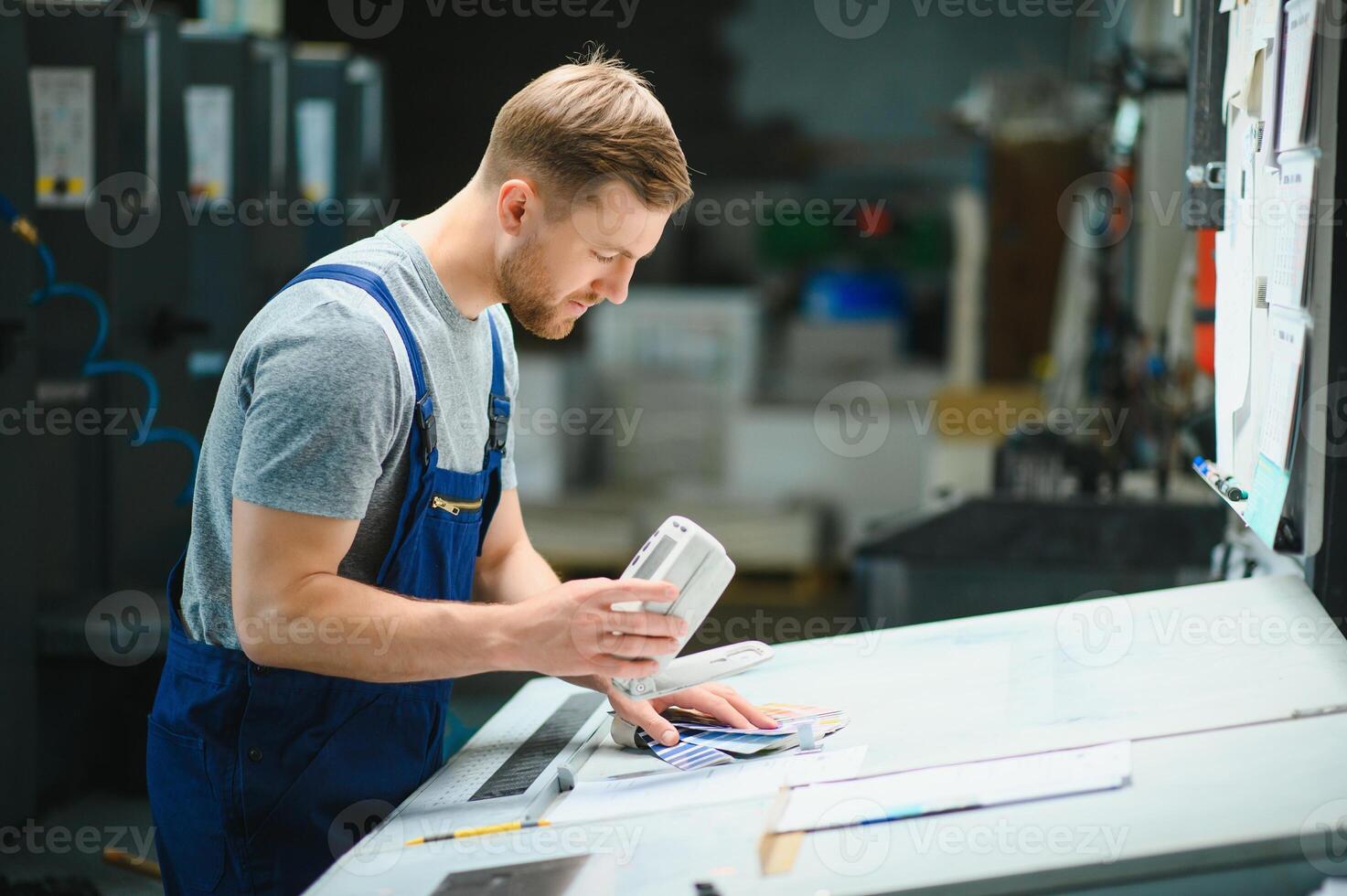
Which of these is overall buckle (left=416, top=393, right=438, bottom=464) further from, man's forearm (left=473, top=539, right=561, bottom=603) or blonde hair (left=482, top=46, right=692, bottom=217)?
man's forearm (left=473, top=539, right=561, bottom=603)

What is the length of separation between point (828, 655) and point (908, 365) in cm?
540

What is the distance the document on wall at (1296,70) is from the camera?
5.55ft

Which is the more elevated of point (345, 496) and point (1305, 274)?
point (1305, 274)

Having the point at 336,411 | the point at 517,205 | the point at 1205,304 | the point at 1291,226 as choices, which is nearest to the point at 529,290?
the point at 517,205

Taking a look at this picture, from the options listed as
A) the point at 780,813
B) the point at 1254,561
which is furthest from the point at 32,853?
the point at 1254,561

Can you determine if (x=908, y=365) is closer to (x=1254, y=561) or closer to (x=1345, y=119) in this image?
(x=1254, y=561)

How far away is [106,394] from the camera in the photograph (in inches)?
155

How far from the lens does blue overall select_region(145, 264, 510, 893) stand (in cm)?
162

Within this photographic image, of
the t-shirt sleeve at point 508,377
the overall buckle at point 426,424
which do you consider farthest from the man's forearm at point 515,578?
the overall buckle at point 426,424

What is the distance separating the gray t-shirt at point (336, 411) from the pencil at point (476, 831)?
0.38m

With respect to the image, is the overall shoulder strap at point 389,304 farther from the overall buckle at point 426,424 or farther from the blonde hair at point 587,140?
the blonde hair at point 587,140

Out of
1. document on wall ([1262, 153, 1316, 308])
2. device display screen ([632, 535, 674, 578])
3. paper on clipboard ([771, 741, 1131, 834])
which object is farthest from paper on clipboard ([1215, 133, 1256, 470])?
device display screen ([632, 535, 674, 578])

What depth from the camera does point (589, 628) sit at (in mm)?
1505

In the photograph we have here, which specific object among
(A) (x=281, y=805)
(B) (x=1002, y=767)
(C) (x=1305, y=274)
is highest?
(C) (x=1305, y=274)
